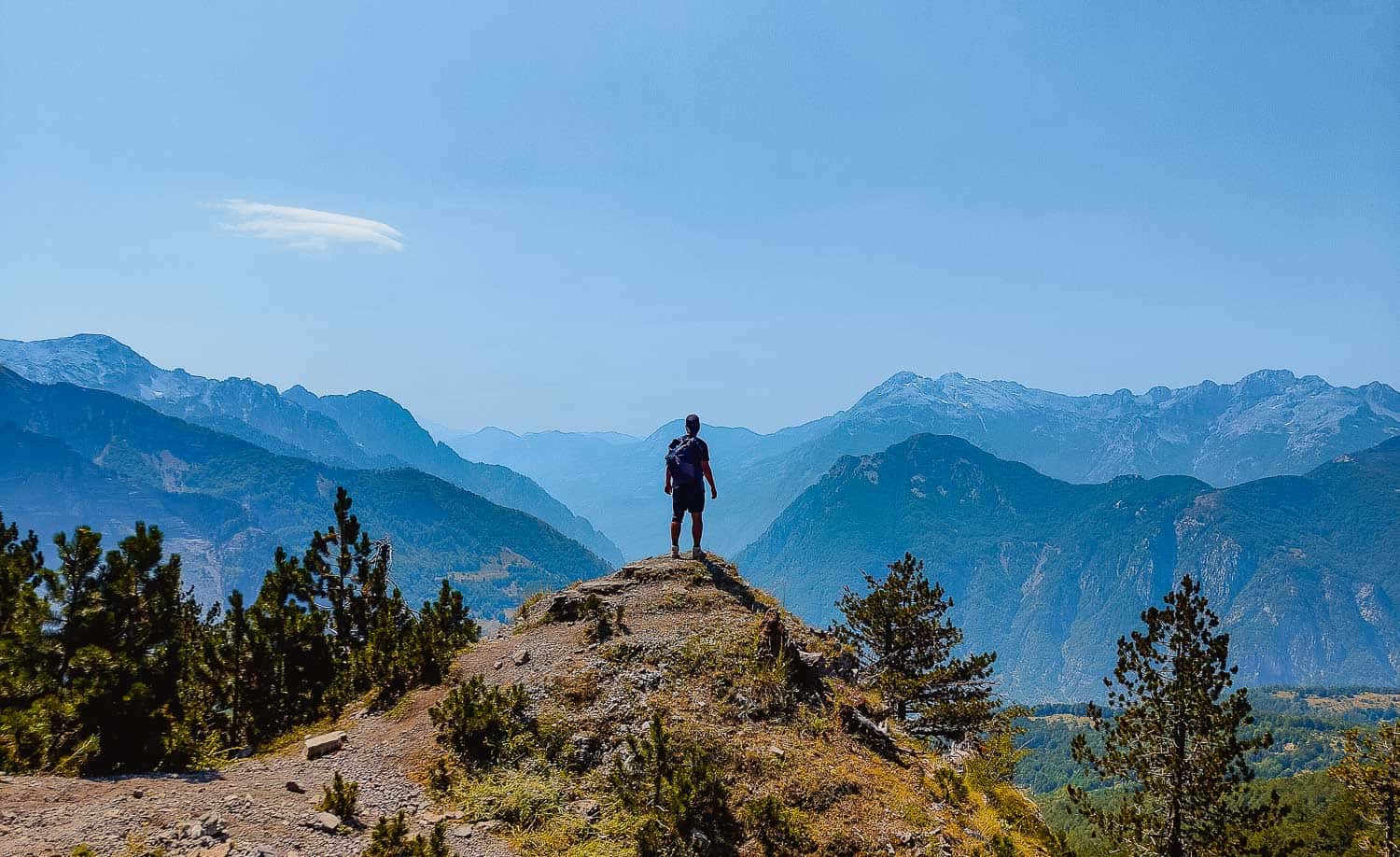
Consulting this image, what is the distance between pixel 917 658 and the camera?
29016mm

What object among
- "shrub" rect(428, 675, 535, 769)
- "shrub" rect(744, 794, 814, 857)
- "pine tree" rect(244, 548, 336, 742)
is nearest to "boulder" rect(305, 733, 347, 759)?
"shrub" rect(428, 675, 535, 769)

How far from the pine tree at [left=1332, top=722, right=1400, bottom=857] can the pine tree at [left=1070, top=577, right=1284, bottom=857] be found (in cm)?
2130

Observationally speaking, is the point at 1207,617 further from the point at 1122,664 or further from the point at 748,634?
the point at 748,634

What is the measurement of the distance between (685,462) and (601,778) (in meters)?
10.8

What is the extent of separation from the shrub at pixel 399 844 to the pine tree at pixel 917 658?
60.0 ft

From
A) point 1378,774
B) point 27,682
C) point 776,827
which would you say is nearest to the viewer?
point 776,827

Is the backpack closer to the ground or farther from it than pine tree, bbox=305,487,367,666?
farther from it

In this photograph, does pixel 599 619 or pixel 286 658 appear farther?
pixel 599 619

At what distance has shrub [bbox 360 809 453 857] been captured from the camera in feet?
30.4

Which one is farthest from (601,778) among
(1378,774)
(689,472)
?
(1378,774)

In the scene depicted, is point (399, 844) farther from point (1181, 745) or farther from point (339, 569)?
point (1181, 745)

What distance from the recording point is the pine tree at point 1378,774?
1350 inches

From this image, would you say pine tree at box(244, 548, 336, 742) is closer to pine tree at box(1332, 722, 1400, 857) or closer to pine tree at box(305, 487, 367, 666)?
pine tree at box(305, 487, 367, 666)

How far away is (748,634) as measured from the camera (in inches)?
697
